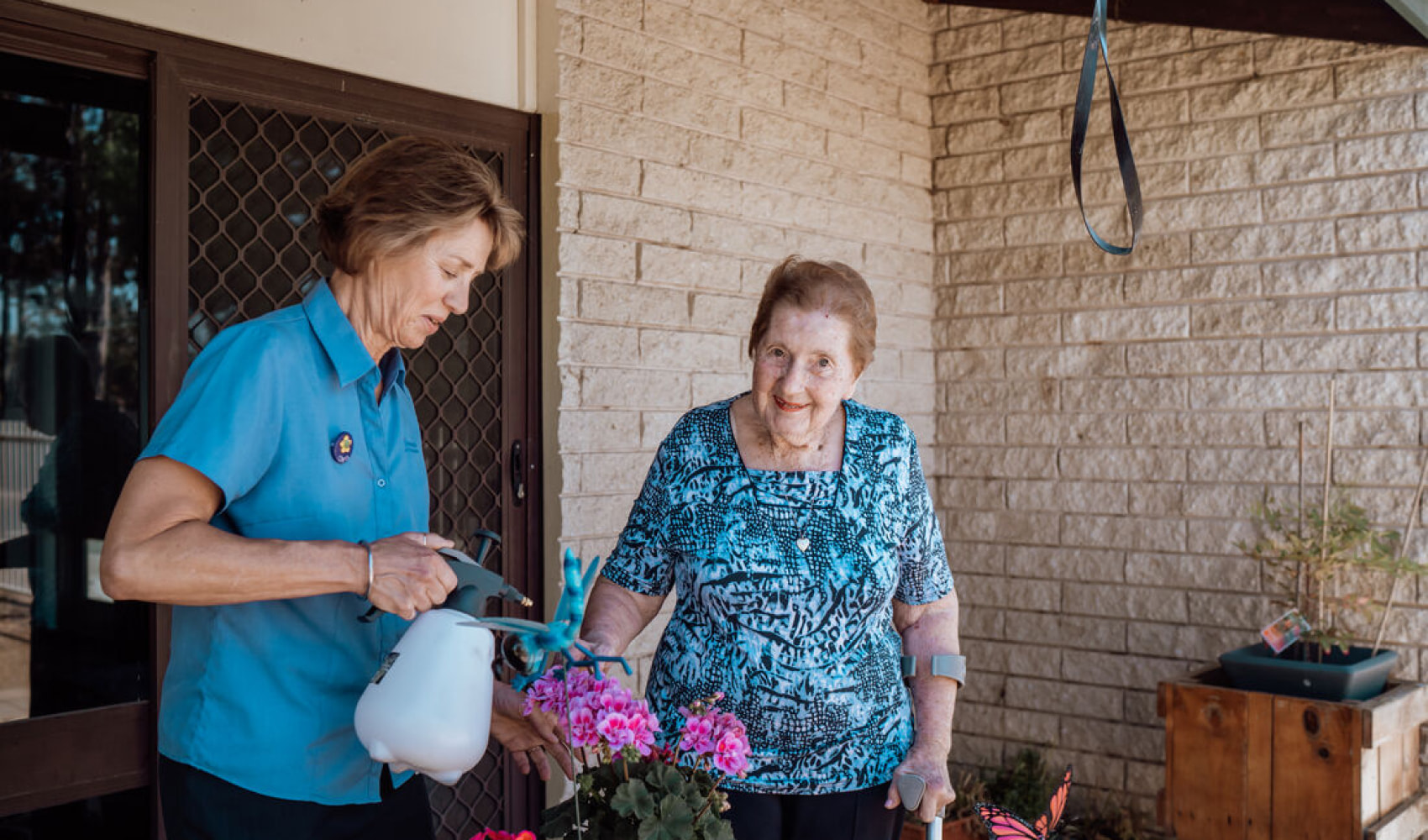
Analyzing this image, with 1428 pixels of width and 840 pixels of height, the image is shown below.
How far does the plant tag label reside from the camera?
3.33m

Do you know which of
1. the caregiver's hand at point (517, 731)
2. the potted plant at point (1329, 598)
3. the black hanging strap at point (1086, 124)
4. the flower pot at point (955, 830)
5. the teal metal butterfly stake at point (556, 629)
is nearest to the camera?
the teal metal butterfly stake at point (556, 629)

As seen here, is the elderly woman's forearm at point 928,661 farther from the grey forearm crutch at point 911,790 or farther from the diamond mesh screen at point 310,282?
the diamond mesh screen at point 310,282

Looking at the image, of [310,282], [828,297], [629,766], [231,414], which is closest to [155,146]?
[310,282]

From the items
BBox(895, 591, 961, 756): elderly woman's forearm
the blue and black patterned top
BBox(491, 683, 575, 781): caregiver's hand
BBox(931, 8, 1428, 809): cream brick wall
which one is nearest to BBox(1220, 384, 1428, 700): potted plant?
BBox(931, 8, 1428, 809): cream brick wall

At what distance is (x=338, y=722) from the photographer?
1481 mm

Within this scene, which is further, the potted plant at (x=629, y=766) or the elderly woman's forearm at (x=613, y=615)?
the elderly woman's forearm at (x=613, y=615)

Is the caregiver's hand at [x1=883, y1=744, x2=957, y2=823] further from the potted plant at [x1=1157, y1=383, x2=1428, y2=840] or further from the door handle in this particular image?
the potted plant at [x1=1157, y1=383, x2=1428, y2=840]

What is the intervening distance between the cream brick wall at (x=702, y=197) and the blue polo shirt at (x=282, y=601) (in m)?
1.62

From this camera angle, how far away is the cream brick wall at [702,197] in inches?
125

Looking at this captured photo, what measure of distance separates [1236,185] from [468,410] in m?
2.56

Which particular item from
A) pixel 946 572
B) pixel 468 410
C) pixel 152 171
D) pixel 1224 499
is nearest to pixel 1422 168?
pixel 1224 499

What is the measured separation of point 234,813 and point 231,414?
489mm

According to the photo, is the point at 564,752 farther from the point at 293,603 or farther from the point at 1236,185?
the point at 1236,185

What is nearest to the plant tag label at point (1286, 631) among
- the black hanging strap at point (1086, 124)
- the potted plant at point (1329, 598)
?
the potted plant at point (1329, 598)
